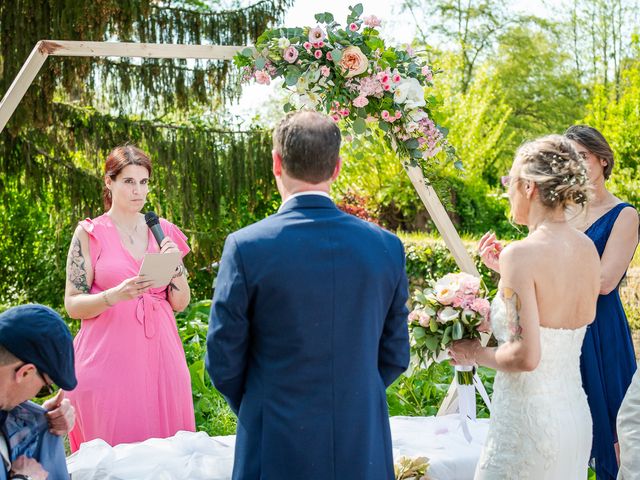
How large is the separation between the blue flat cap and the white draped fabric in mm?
1154

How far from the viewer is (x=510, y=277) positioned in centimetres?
249

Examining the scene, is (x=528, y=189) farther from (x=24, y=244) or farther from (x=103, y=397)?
(x=24, y=244)

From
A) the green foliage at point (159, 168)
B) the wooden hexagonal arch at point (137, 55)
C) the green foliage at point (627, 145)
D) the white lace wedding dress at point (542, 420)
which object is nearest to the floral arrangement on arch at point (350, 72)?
the wooden hexagonal arch at point (137, 55)

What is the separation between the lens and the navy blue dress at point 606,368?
3355 millimetres

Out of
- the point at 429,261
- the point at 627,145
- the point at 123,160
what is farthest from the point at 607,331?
the point at 627,145

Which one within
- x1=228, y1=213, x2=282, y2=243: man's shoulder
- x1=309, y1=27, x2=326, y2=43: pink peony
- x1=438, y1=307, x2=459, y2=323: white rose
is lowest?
x1=438, y1=307, x2=459, y2=323: white rose

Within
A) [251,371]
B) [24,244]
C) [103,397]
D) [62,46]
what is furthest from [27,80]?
[24,244]

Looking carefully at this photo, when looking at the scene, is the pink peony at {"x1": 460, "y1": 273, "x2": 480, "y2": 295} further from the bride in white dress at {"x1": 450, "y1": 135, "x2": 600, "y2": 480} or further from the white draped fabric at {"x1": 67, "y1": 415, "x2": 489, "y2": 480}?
the white draped fabric at {"x1": 67, "y1": 415, "x2": 489, "y2": 480}

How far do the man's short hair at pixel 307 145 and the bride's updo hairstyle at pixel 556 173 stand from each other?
0.79m

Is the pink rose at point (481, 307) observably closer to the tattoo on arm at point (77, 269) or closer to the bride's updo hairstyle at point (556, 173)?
the bride's updo hairstyle at point (556, 173)

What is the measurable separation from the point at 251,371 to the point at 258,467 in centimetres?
27

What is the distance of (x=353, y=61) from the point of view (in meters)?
3.53

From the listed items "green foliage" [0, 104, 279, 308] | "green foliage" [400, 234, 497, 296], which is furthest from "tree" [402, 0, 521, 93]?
"green foliage" [0, 104, 279, 308]

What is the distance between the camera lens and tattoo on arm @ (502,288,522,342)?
98.0 inches
